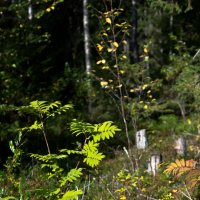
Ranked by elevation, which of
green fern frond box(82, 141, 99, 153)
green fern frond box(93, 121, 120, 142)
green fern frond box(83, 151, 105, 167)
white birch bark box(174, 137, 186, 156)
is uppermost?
green fern frond box(93, 121, 120, 142)

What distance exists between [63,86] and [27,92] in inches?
69.7

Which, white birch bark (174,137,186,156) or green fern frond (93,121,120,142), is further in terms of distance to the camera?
white birch bark (174,137,186,156)

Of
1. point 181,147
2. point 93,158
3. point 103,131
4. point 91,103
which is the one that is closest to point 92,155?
point 93,158

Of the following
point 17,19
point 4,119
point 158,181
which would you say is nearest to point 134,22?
point 17,19

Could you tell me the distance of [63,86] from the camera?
12.6 m

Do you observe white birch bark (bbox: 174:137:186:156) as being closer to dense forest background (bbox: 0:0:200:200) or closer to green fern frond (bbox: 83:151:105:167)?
dense forest background (bbox: 0:0:200:200)

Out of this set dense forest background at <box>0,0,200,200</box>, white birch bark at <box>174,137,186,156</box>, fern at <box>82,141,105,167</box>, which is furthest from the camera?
white birch bark at <box>174,137,186,156</box>

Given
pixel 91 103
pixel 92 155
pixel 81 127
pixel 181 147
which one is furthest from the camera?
pixel 91 103

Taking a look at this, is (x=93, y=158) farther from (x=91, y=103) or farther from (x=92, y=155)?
(x=91, y=103)

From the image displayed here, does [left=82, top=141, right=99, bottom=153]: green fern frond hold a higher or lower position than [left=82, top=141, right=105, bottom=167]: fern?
higher

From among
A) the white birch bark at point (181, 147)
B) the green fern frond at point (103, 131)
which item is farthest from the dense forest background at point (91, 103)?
the green fern frond at point (103, 131)

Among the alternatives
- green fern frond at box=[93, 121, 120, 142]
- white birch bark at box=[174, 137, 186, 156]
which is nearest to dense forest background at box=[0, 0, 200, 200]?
white birch bark at box=[174, 137, 186, 156]

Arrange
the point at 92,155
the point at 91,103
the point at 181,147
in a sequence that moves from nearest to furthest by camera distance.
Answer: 1. the point at 92,155
2. the point at 181,147
3. the point at 91,103

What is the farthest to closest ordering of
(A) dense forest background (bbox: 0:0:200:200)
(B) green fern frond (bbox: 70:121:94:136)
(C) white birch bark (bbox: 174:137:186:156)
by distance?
(C) white birch bark (bbox: 174:137:186:156) → (A) dense forest background (bbox: 0:0:200:200) → (B) green fern frond (bbox: 70:121:94:136)
